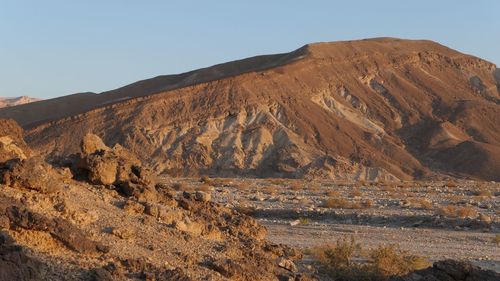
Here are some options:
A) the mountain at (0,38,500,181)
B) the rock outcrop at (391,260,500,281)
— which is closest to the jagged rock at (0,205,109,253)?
the rock outcrop at (391,260,500,281)

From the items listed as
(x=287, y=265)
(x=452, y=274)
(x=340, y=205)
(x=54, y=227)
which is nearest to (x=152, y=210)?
(x=287, y=265)

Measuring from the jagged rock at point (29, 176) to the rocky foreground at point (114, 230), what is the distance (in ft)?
0.04

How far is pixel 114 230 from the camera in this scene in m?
10.4

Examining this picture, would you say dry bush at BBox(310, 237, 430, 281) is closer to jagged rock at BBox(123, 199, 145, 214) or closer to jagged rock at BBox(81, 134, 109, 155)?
jagged rock at BBox(123, 199, 145, 214)

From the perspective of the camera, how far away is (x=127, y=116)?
69875mm

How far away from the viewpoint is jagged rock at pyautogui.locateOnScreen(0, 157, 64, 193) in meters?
10.4

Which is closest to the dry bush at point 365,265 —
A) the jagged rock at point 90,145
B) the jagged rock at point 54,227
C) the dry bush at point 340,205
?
the jagged rock at point 90,145

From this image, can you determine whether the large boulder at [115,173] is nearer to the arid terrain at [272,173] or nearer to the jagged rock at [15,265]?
the arid terrain at [272,173]

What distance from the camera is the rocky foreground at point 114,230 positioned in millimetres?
8922

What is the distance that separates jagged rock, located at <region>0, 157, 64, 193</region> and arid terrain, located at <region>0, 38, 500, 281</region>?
2 cm

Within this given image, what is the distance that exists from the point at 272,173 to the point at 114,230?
53.8 meters

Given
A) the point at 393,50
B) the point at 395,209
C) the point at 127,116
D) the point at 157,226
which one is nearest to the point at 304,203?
the point at 395,209

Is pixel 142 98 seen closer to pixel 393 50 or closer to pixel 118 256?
pixel 393 50

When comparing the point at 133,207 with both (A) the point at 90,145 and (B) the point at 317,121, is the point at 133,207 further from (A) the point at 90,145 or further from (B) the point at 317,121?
(B) the point at 317,121
